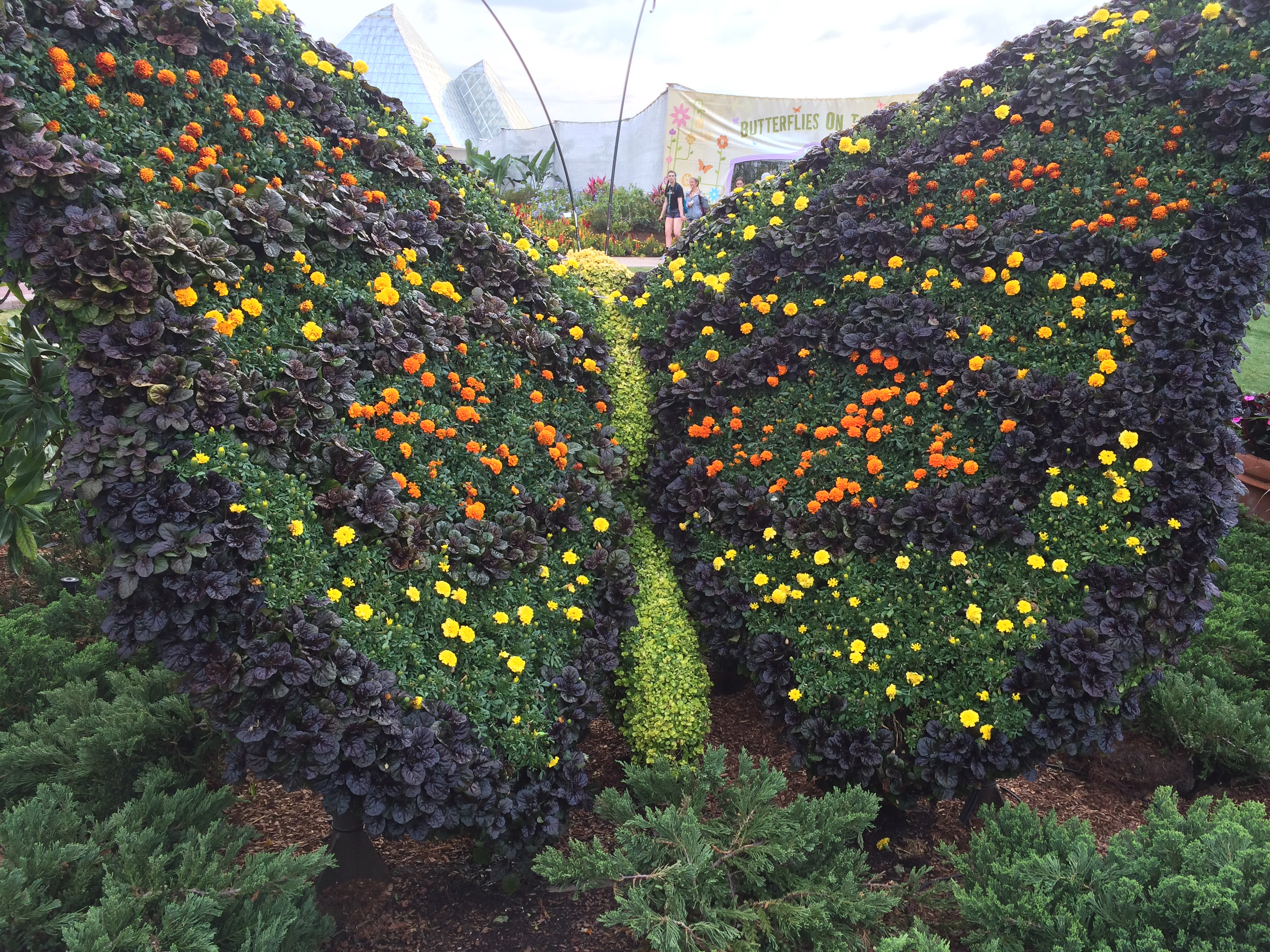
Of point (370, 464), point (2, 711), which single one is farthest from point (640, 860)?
point (2, 711)

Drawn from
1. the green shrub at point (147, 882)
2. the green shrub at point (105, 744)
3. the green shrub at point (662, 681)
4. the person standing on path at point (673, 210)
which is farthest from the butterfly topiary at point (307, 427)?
the person standing on path at point (673, 210)

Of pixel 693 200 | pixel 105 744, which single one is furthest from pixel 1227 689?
pixel 693 200

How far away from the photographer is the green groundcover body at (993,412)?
2.62m

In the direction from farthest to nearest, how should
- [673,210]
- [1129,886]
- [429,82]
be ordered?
[429,82] < [673,210] < [1129,886]

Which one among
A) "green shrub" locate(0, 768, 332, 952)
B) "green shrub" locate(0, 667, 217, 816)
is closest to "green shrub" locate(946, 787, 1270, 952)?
"green shrub" locate(0, 768, 332, 952)

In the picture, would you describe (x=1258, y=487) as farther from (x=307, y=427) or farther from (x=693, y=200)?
(x=693, y=200)

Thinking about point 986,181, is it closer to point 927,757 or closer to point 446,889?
point 927,757

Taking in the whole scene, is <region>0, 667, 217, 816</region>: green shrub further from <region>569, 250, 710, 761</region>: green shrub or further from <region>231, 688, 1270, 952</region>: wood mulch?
<region>569, 250, 710, 761</region>: green shrub

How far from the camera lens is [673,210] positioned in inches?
583

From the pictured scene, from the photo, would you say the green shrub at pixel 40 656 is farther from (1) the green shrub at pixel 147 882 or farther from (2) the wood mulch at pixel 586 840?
(1) the green shrub at pixel 147 882

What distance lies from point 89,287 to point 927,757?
3.12 metres

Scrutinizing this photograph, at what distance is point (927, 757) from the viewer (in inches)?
105

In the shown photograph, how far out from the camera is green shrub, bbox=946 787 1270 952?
1905mm

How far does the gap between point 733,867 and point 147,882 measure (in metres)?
1.77
